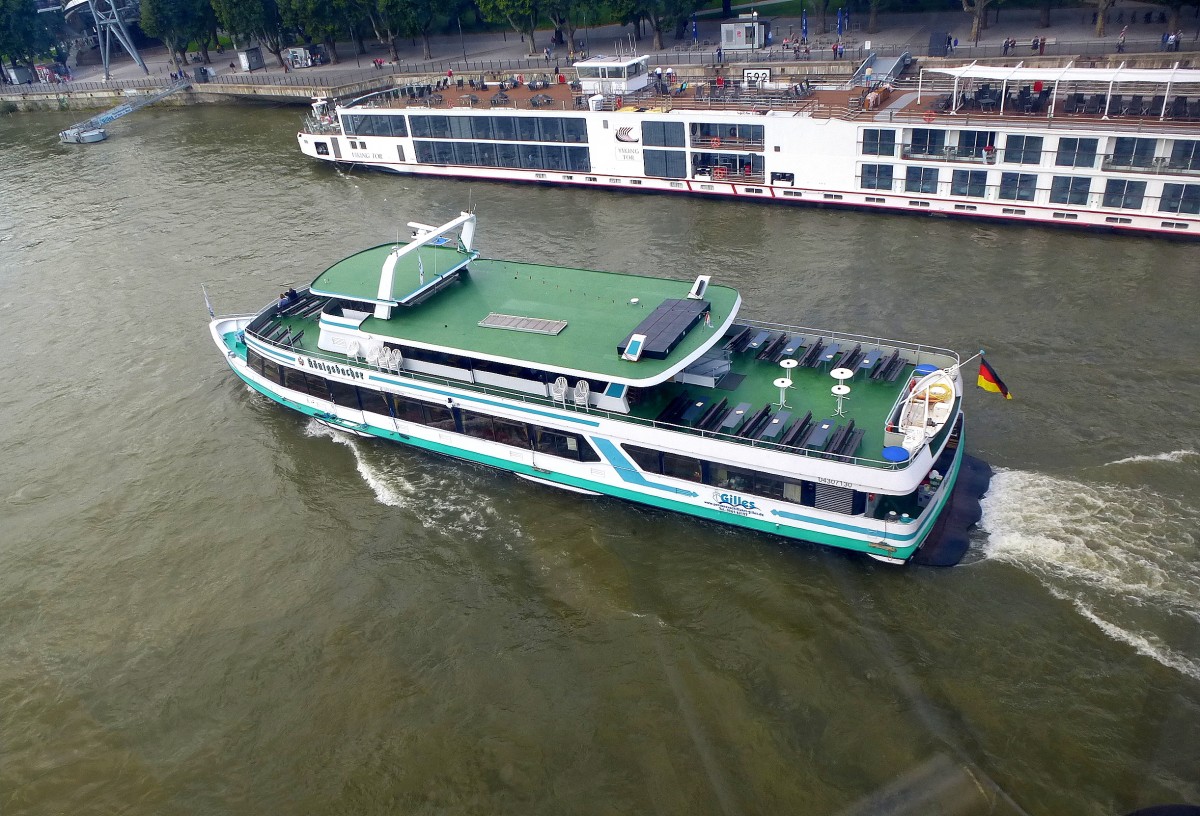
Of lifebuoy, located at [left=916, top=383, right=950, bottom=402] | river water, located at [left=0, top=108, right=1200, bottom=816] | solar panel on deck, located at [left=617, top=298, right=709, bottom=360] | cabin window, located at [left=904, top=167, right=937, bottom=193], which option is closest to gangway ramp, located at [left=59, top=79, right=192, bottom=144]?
river water, located at [left=0, top=108, right=1200, bottom=816]

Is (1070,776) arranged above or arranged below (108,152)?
below

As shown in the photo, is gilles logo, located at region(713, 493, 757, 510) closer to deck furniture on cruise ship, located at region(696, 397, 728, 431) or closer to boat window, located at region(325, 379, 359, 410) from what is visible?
deck furniture on cruise ship, located at region(696, 397, 728, 431)

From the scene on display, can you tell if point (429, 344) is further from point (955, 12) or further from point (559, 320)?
point (955, 12)

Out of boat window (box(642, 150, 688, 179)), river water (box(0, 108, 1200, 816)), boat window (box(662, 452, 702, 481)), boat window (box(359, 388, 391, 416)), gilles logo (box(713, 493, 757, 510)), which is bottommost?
river water (box(0, 108, 1200, 816))

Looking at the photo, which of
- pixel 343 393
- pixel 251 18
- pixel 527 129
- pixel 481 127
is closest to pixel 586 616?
pixel 343 393

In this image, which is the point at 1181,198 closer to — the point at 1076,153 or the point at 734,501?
the point at 1076,153

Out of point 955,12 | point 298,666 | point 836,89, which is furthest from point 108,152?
point 955,12
